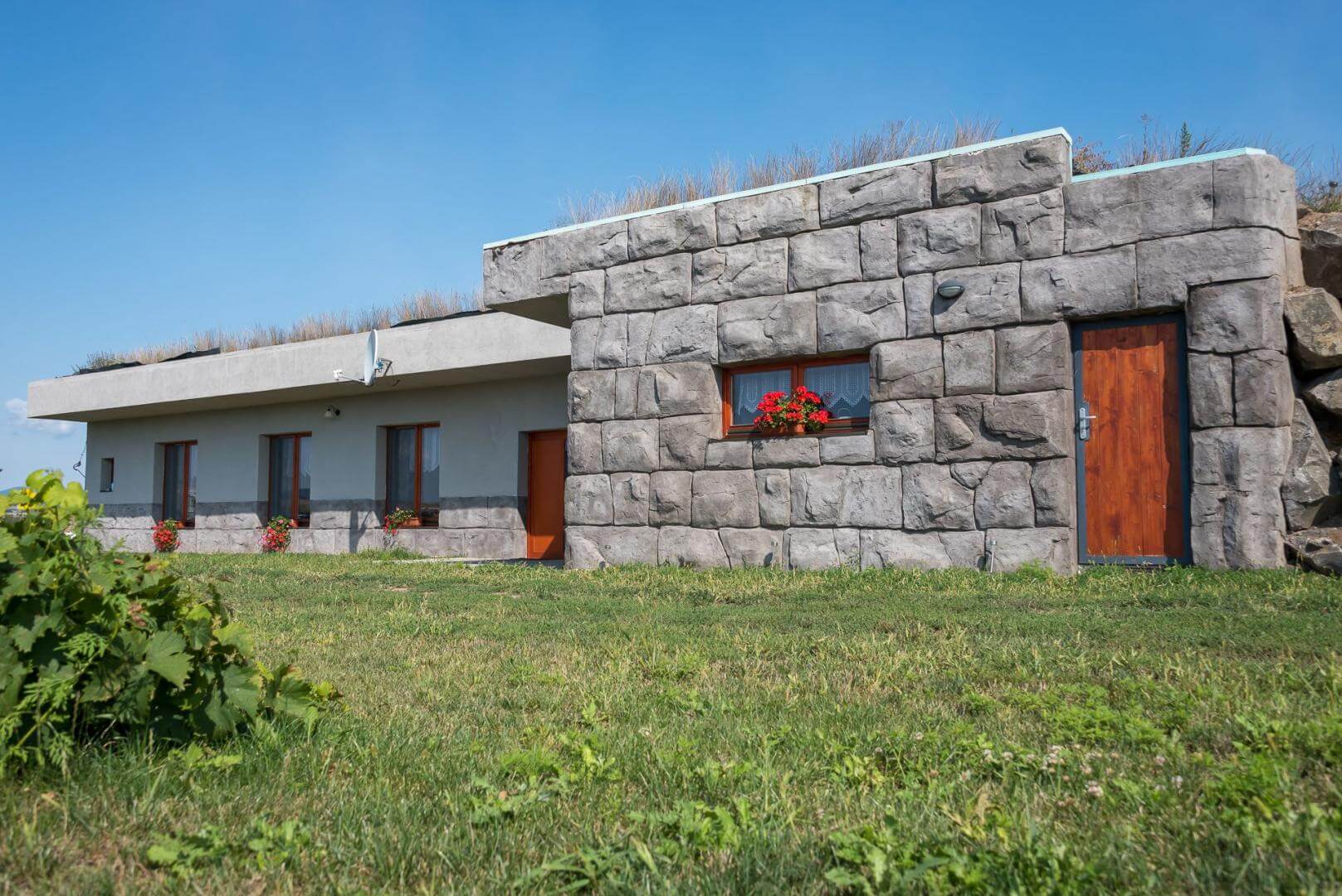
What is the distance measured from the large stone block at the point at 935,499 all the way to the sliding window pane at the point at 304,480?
1354 cm

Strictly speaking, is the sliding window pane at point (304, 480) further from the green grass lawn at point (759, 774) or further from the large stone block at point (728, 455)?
the green grass lawn at point (759, 774)

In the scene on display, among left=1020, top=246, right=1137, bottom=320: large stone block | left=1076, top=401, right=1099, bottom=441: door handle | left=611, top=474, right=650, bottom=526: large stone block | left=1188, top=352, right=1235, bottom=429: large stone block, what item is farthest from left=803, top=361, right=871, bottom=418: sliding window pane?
left=1188, top=352, right=1235, bottom=429: large stone block

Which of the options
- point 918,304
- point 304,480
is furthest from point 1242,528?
point 304,480

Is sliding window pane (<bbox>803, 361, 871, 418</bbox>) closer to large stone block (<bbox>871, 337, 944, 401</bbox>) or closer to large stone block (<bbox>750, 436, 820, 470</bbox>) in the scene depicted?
large stone block (<bbox>871, 337, 944, 401</bbox>)

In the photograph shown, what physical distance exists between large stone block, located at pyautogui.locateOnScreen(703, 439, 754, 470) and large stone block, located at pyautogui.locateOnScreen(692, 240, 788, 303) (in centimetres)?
154

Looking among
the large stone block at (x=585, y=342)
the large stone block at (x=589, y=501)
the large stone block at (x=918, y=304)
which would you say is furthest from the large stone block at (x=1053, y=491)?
the large stone block at (x=585, y=342)

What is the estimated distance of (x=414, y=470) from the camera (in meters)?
18.0

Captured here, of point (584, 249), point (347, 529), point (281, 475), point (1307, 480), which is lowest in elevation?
point (347, 529)

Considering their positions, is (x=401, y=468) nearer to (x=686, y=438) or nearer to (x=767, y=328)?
(x=686, y=438)

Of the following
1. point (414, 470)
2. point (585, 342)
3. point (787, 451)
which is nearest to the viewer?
point (787, 451)

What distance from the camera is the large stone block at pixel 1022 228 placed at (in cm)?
877

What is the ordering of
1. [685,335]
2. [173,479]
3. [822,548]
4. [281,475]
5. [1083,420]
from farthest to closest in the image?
1. [173,479]
2. [281,475]
3. [685,335]
4. [822,548]
5. [1083,420]

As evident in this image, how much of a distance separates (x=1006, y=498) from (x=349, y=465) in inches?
516

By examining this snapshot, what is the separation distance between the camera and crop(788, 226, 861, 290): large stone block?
32.1 feet
